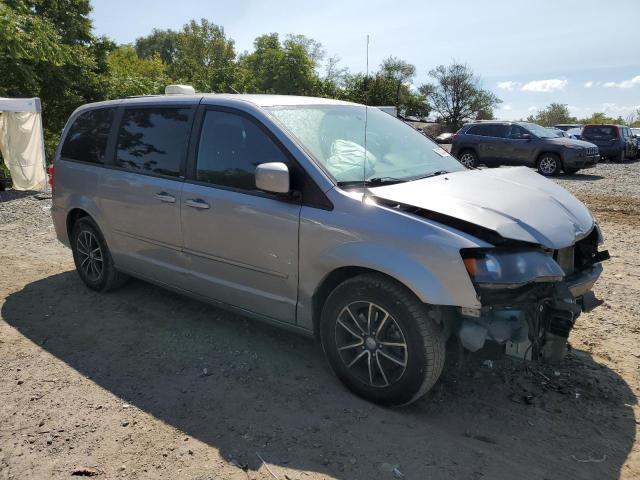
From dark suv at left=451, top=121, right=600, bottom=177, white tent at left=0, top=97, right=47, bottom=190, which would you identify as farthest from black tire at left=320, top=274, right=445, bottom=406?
dark suv at left=451, top=121, right=600, bottom=177

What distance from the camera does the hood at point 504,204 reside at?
2.95m

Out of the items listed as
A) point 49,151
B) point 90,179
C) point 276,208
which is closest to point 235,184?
point 276,208

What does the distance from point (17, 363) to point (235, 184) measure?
2.09m

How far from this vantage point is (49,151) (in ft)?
62.7

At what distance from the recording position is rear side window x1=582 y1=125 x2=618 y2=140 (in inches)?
885

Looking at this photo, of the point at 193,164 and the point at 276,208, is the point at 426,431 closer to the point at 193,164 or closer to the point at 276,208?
the point at 276,208

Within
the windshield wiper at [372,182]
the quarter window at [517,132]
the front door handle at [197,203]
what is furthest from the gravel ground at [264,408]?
the quarter window at [517,132]

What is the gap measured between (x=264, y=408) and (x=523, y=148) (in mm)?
15791

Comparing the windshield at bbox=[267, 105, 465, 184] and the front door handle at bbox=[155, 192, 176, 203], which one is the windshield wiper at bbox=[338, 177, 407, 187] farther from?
the front door handle at bbox=[155, 192, 176, 203]

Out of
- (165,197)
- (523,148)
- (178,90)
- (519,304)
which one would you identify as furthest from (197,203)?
(523,148)

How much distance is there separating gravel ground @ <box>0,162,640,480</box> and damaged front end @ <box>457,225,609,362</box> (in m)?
0.39

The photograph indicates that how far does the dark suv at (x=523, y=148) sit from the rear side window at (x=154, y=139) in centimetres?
1297

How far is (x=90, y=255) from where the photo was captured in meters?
5.25

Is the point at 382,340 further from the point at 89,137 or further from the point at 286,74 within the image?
the point at 286,74
